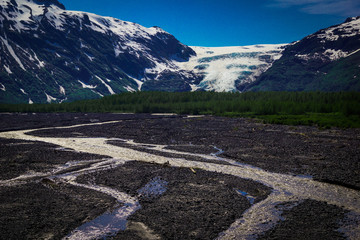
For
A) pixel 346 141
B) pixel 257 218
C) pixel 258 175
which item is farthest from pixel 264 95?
pixel 257 218


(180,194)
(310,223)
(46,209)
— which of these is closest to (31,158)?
(46,209)

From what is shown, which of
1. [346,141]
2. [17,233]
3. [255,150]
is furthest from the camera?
[346,141]

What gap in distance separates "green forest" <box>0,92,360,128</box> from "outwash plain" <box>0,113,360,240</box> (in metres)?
36.0

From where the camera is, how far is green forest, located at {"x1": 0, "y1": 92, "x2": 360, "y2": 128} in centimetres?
7025

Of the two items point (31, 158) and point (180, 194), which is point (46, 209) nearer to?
point (180, 194)

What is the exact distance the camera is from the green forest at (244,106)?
70.2 metres

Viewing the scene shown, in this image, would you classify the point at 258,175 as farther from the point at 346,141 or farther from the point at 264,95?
the point at 264,95

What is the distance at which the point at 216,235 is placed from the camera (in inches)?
472

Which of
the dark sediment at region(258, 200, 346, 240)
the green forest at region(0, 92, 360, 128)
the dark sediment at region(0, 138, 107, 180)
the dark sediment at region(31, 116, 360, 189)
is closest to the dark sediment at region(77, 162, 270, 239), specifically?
the dark sediment at region(258, 200, 346, 240)

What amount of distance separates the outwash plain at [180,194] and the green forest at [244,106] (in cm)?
3598

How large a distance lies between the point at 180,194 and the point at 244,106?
294 ft

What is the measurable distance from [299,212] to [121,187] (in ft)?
32.5

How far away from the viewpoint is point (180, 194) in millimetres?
16922

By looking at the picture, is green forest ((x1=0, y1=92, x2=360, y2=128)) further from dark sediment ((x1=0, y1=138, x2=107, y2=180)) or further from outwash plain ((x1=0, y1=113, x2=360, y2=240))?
dark sediment ((x1=0, y1=138, x2=107, y2=180))
